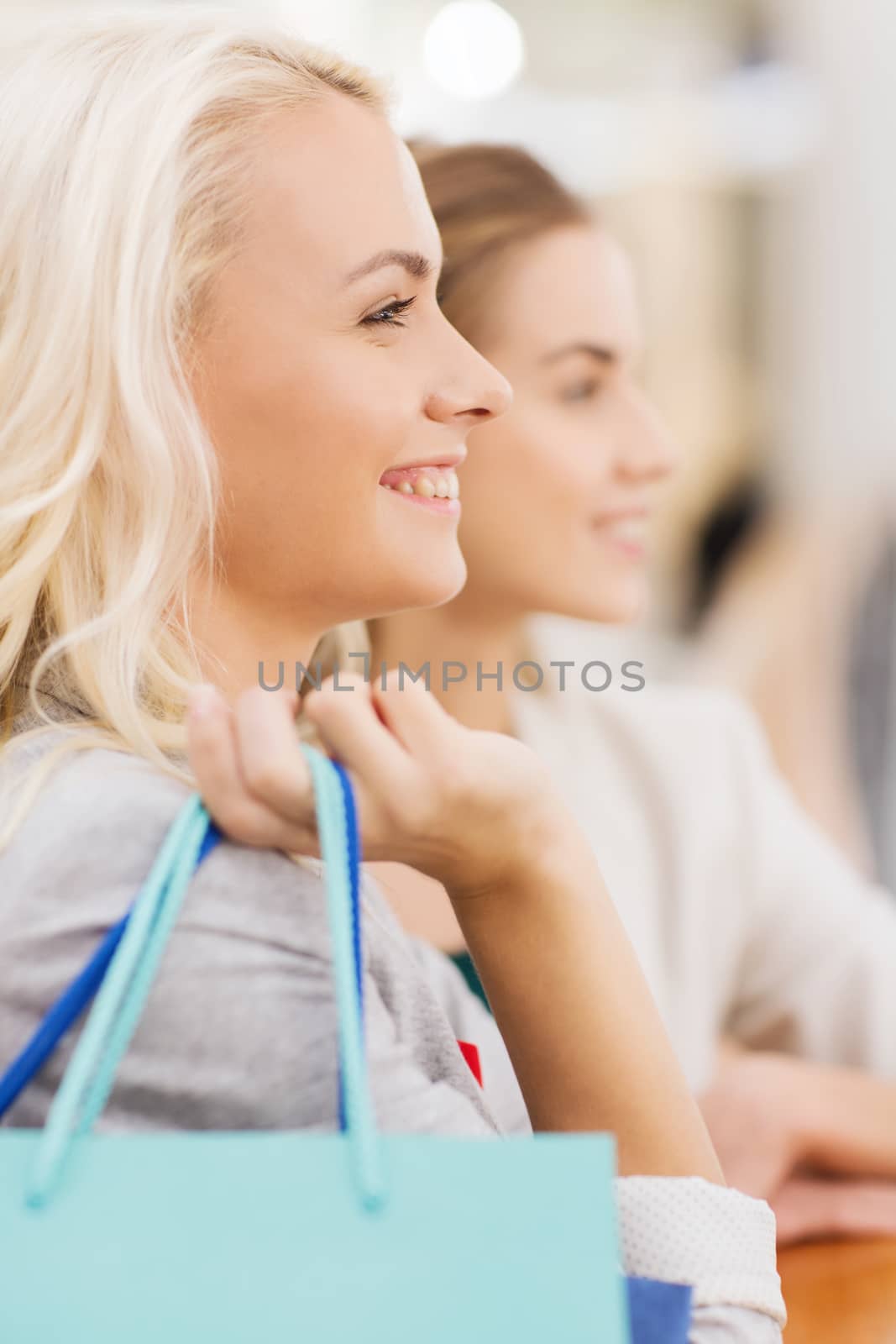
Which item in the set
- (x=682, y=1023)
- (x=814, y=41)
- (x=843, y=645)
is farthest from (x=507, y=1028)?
(x=814, y=41)

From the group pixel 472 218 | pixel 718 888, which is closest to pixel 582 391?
pixel 472 218

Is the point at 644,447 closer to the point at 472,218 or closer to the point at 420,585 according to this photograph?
the point at 472,218

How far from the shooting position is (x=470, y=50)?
3.08 m

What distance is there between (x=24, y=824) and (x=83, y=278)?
251 mm

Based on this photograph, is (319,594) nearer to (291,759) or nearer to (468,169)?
(291,759)

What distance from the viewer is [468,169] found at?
44.4 inches

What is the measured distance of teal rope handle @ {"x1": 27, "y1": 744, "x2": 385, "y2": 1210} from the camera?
0.41 m

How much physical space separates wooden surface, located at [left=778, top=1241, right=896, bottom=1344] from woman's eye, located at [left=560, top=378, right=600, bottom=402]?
66 centimetres

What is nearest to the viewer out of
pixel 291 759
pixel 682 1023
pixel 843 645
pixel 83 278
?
pixel 291 759

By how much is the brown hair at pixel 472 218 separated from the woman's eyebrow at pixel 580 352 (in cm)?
6

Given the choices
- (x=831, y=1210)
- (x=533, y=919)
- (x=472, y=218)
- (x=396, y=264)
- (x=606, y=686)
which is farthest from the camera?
(x=606, y=686)

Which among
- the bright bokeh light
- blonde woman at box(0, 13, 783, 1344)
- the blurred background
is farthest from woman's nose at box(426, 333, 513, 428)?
the bright bokeh light

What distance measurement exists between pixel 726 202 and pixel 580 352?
109 inches

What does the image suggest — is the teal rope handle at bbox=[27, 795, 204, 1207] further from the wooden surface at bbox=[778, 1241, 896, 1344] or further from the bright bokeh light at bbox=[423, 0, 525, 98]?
the bright bokeh light at bbox=[423, 0, 525, 98]
